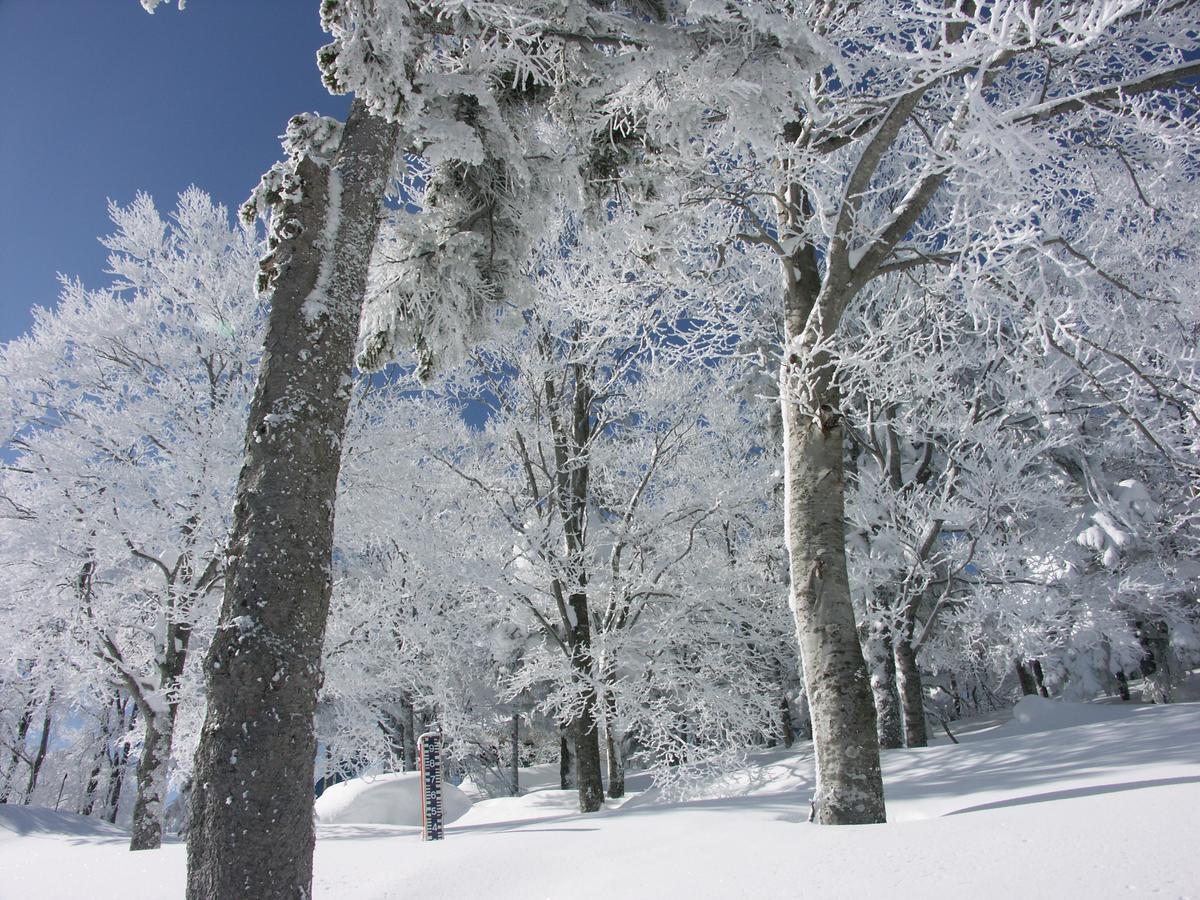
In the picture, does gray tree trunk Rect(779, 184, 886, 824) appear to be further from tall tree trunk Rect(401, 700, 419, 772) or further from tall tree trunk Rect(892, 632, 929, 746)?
tall tree trunk Rect(401, 700, 419, 772)

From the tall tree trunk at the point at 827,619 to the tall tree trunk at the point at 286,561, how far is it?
314cm

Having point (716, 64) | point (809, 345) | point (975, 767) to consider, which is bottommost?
point (975, 767)

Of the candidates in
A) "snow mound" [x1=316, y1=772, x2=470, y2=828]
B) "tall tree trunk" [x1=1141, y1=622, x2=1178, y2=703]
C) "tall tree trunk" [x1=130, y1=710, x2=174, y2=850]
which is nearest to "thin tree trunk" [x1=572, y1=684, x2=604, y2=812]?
"snow mound" [x1=316, y1=772, x2=470, y2=828]

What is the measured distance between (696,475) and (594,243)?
7.72 m

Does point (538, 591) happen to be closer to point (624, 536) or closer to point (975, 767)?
point (624, 536)

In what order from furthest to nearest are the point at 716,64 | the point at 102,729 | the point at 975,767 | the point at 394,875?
1. the point at 102,729
2. the point at 975,767
3. the point at 394,875
4. the point at 716,64

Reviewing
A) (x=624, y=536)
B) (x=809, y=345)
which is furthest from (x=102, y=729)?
(x=809, y=345)

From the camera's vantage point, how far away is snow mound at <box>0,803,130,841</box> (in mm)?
11812

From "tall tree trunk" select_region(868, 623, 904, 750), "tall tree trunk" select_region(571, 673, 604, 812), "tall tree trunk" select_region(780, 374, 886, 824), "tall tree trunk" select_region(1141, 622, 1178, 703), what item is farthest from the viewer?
"tall tree trunk" select_region(1141, 622, 1178, 703)

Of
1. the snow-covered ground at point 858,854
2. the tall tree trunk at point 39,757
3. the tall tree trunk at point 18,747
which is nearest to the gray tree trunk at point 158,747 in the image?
the snow-covered ground at point 858,854

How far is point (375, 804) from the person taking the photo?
13578 millimetres

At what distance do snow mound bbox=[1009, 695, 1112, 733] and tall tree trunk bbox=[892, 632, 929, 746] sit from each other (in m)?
2.01

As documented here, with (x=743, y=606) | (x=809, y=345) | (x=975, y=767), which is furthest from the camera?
(x=743, y=606)

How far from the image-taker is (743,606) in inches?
495
